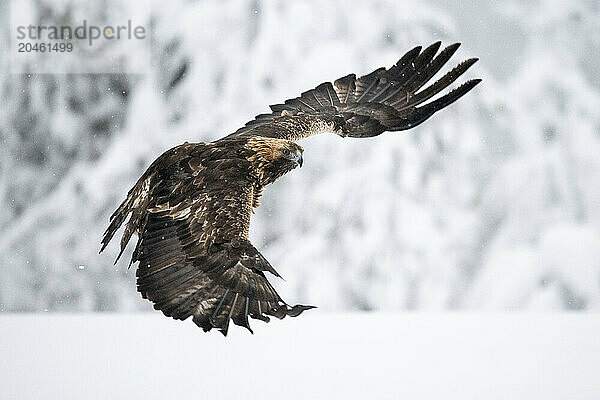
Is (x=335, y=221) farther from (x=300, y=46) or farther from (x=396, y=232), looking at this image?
(x=300, y=46)

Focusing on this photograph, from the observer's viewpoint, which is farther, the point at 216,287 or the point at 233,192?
the point at 233,192

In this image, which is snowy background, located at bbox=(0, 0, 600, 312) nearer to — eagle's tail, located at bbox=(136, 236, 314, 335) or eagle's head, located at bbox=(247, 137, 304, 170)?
eagle's head, located at bbox=(247, 137, 304, 170)

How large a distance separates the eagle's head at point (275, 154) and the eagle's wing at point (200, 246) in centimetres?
10

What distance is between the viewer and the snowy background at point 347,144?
519 cm

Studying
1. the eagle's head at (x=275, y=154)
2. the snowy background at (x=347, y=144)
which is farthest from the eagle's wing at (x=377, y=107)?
the snowy background at (x=347, y=144)

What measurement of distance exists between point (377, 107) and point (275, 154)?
22.0 inches

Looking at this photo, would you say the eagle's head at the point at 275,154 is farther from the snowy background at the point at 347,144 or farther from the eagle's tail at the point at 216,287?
the snowy background at the point at 347,144

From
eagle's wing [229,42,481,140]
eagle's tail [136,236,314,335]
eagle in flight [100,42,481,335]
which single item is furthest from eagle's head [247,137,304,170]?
eagle's tail [136,236,314,335]

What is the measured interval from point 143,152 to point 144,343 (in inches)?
68.9

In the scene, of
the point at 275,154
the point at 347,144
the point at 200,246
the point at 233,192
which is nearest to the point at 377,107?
the point at 275,154

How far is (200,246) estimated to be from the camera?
7.58 feet

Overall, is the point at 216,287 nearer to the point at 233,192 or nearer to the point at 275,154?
the point at 233,192

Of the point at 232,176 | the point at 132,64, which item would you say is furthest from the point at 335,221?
the point at 232,176

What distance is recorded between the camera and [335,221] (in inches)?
208
